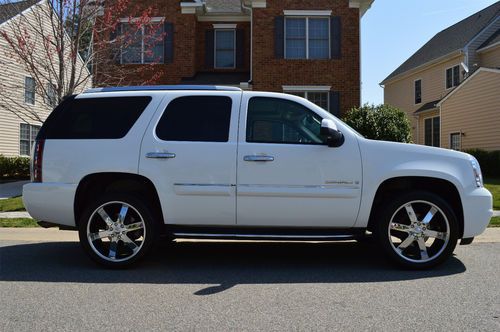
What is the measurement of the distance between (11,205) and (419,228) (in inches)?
397

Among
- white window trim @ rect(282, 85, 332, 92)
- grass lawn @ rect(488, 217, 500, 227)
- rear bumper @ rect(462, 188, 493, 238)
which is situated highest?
white window trim @ rect(282, 85, 332, 92)

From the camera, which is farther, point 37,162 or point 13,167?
point 13,167

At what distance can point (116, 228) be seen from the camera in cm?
562

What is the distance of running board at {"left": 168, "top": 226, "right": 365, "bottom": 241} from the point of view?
544cm

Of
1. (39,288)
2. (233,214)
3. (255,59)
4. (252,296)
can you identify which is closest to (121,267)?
(39,288)

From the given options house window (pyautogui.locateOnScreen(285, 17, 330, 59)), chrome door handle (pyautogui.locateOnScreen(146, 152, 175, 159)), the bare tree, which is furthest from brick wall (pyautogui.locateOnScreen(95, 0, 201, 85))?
chrome door handle (pyautogui.locateOnScreen(146, 152, 175, 159))

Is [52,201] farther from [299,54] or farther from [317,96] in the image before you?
[299,54]

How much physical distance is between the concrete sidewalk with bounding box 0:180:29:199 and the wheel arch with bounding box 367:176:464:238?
11918 millimetres

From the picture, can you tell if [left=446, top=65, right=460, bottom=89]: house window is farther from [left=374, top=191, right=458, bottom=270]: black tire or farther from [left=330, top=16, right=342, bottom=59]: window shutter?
[left=374, top=191, right=458, bottom=270]: black tire

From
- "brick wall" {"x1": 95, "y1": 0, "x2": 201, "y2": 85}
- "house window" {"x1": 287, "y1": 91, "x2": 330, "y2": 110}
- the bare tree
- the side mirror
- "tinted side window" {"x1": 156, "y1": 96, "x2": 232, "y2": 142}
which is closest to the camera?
the side mirror

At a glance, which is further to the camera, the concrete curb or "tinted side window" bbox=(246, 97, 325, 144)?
the concrete curb

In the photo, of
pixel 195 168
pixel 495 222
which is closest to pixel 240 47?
pixel 495 222

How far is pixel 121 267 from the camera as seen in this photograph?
5668 millimetres

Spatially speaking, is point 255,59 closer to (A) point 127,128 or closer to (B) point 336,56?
(B) point 336,56
